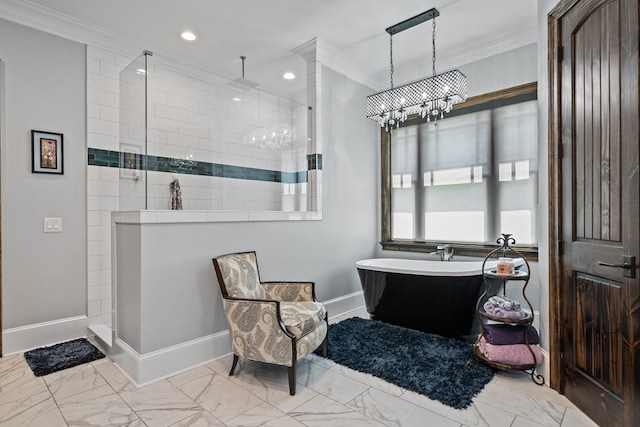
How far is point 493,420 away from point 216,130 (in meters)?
3.38

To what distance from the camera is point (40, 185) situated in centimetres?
298

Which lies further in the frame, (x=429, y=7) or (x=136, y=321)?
(x=429, y=7)

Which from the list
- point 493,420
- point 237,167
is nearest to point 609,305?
point 493,420

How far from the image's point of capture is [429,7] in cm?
303

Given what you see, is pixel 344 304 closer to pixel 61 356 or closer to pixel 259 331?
pixel 259 331

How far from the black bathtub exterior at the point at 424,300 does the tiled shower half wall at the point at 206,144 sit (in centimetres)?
123

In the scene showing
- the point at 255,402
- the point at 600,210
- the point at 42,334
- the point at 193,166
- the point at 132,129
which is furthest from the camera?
the point at 193,166

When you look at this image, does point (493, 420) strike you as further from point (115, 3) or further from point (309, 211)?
point (115, 3)

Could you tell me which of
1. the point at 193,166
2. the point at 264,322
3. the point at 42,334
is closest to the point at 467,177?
the point at 264,322

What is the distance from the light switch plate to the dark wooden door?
3.91 m

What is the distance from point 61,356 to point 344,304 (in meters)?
2.64

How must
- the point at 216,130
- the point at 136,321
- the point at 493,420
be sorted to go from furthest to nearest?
the point at 216,130
the point at 136,321
the point at 493,420

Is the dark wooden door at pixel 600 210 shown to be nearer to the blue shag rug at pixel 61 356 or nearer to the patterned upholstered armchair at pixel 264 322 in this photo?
the patterned upholstered armchair at pixel 264 322

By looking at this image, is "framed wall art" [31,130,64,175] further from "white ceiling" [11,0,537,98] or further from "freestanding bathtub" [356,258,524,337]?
"freestanding bathtub" [356,258,524,337]
